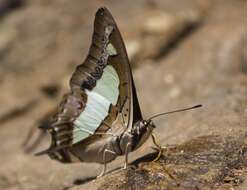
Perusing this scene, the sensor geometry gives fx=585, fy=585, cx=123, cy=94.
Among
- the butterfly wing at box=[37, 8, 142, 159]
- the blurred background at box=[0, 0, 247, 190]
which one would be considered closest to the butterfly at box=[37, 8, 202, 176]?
the butterfly wing at box=[37, 8, 142, 159]

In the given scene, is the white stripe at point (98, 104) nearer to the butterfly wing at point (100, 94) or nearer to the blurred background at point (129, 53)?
the butterfly wing at point (100, 94)

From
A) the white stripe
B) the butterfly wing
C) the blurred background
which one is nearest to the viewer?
the butterfly wing

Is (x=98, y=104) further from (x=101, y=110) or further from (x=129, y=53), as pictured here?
(x=129, y=53)

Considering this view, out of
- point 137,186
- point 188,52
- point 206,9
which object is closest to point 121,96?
point 137,186

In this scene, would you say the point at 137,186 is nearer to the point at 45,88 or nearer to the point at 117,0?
the point at 45,88

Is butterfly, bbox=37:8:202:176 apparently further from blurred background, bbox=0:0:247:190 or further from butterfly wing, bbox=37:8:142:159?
blurred background, bbox=0:0:247:190

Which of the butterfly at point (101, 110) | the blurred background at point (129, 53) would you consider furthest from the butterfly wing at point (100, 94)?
the blurred background at point (129, 53)

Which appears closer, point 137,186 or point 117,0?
point 137,186
